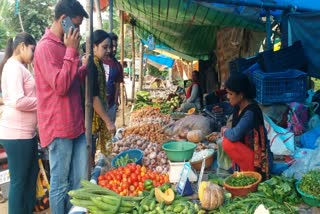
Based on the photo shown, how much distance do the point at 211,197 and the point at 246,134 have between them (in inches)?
38.2

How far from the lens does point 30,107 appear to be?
10.7 feet

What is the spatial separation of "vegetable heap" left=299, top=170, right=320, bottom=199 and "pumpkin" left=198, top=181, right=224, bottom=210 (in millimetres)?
778

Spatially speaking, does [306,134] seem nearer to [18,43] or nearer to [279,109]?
[279,109]

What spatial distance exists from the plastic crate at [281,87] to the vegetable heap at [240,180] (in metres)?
1.86

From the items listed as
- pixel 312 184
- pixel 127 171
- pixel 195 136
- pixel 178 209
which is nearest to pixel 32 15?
pixel 195 136

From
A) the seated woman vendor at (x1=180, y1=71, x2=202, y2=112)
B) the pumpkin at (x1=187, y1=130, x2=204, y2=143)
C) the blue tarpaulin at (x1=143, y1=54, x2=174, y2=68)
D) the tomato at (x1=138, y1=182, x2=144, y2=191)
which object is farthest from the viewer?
the blue tarpaulin at (x1=143, y1=54, x2=174, y2=68)

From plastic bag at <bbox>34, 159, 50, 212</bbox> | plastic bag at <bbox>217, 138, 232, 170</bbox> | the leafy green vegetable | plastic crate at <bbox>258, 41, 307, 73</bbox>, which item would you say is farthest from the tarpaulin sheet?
plastic bag at <bbox>34, 159, 50, 212</bbox>

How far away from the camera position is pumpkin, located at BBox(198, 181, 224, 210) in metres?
2.70

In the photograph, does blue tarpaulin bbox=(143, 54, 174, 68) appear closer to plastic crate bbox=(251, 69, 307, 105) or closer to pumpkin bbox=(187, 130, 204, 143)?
pumpkin bbox=(187, 130, 204, 143)

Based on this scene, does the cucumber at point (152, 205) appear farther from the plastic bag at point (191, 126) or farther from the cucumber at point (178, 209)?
the plastic bag at point (191, 126)

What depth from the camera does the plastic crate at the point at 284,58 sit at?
4.94 metres

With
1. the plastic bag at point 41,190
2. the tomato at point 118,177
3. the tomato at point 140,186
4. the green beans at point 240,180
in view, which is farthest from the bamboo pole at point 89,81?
the green beans at point 240,180

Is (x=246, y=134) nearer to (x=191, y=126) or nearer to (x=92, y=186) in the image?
(x=92, y=186)

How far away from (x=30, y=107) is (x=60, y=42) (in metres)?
0.91
